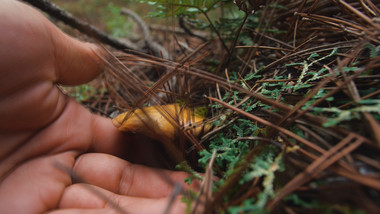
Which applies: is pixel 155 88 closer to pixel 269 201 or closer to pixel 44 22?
pixel 44 22

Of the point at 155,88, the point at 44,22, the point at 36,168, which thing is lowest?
the point at 36,168

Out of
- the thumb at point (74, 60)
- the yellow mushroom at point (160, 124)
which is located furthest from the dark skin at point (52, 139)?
the yellow mushroom at point (160, 124)

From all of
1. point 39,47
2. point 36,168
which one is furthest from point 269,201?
point 39,47

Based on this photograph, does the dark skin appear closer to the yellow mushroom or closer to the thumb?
the thumb

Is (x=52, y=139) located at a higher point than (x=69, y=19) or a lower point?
lower

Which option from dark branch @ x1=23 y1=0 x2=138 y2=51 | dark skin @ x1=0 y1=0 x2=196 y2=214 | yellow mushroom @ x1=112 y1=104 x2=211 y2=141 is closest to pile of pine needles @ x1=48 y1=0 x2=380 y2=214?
yellow mushroom @ x1=112 y1=104 x2=211 y2=141

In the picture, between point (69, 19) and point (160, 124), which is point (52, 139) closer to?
point (160, 124)

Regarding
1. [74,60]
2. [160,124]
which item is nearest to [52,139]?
[74,60]
